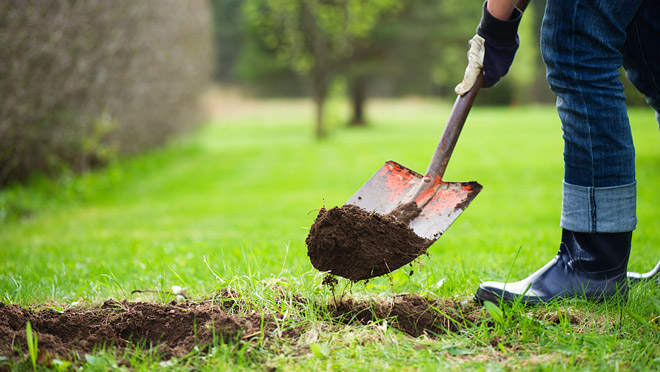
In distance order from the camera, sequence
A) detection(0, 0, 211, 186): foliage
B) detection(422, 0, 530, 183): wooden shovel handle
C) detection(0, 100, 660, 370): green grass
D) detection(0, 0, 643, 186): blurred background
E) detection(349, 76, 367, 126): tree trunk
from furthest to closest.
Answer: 1. detection(349, 76, 367, 126): tree trunk
2. detection(0, 0, 643, 186): blurred background
3. detection(0, 0, 211, 186): foliage
4. detection(422, 0, 530, 183): wooden shovel handle
5. detection(0, 100, 660, 370): green grass

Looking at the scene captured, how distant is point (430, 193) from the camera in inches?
99.3

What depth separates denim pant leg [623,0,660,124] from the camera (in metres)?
2.25

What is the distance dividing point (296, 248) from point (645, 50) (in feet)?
8.38

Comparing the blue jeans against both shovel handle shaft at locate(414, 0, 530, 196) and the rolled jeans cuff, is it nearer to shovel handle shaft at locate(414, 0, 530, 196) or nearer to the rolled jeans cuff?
the rolled jeans cuff

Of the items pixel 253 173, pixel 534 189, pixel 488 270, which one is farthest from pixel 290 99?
pixel 488 270

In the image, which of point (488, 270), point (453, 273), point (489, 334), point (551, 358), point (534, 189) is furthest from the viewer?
point (534, 189)

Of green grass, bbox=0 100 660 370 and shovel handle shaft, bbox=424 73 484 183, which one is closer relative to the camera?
green grass, bbox=0 100 660 370

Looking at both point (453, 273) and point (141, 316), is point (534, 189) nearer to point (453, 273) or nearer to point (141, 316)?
point (453, 273)

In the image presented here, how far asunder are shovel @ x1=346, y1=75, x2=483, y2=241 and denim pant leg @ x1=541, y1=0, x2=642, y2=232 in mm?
446

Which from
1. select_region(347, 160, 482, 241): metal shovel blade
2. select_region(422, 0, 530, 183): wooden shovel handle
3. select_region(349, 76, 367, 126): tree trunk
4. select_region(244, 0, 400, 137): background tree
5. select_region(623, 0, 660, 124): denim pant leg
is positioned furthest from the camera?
select_region(349, 76, 367, 126): tree trunk

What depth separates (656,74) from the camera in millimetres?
2348

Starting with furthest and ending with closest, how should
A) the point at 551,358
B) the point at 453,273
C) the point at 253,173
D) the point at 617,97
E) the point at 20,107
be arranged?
the point at 253,173 < the point at 20,107 < the point at 453,273 < the point at 617,97 < the point at 551,358

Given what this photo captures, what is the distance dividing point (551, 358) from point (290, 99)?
143ft

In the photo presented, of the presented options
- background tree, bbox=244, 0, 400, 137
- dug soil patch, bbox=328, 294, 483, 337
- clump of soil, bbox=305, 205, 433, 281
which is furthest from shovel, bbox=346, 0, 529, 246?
background tree, bbox=244, 0, 400, 137
